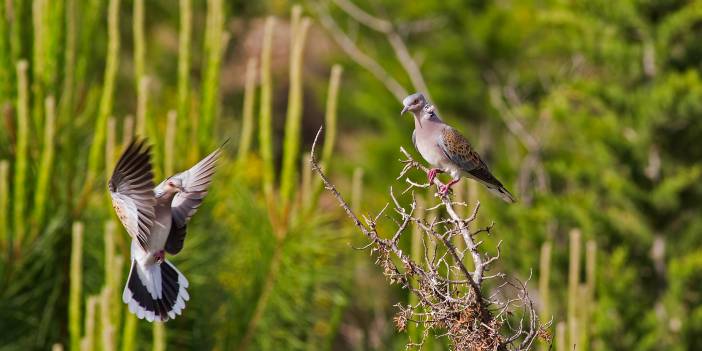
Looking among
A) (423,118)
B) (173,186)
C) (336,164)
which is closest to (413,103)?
(423,118)

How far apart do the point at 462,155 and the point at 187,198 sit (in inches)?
33.8

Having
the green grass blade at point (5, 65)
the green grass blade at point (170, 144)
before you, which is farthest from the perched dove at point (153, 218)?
the green grass blade at point (5, 65)

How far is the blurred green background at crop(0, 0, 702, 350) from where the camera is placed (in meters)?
6.27

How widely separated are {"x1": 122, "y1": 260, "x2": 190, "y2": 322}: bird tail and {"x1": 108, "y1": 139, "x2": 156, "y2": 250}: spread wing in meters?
0.37

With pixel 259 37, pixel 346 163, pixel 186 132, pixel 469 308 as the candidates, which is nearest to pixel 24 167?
pixel 186 132

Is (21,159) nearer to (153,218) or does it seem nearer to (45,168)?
(45,168)

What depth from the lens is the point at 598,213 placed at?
31.2 feet

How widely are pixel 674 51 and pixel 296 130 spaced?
4.63 meters

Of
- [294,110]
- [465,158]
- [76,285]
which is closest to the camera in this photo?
[465,158]

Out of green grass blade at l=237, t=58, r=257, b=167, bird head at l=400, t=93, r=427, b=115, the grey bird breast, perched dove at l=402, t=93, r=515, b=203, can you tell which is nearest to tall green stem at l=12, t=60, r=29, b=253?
green grass blade at l=237, t=58, r=257, b=167

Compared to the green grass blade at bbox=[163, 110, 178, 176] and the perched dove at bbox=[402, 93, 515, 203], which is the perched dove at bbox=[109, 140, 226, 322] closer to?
the perched dove at bbox=[402, 93, 515, 203]

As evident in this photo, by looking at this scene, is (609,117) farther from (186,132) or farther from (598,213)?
(186,132)

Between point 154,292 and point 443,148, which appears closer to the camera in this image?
point 443,148

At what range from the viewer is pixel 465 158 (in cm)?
347
